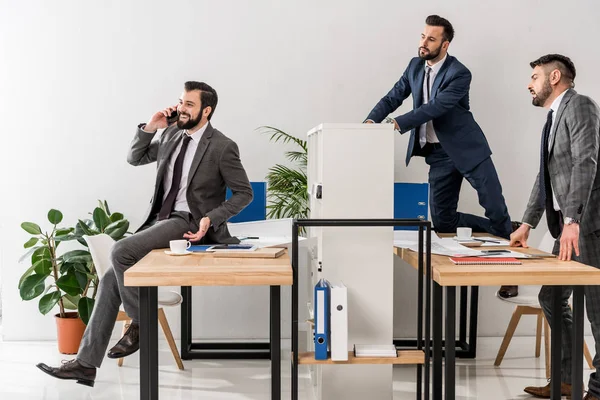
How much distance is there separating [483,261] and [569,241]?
0.48 metres

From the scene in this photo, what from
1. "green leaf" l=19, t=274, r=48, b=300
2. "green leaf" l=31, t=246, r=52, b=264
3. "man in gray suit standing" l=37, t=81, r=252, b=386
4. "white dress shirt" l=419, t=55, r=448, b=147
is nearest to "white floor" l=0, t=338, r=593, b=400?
"green leaf" l=19, t=274, r=48, b=300

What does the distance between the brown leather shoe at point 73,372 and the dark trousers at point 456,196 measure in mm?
2357

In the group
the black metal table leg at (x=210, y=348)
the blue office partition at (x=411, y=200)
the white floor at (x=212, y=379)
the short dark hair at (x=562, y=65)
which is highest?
the short dark hair at (x=562, y=65)

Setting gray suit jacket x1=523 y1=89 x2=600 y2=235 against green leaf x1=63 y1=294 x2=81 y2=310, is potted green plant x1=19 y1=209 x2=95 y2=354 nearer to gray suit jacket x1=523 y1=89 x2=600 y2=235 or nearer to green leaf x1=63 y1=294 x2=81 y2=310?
green leaf x1=63 y1=294 x2=81 y2=310

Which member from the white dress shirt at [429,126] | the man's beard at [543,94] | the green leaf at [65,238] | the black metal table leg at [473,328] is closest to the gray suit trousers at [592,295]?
the man's beard at [543,94]

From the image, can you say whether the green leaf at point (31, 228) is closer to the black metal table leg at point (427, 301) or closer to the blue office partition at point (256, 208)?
the blue office partition at point (256, 208)

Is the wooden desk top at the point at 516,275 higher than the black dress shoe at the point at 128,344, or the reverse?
the wooden desk top at the point at 516,275

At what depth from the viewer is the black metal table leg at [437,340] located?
9.85 ft

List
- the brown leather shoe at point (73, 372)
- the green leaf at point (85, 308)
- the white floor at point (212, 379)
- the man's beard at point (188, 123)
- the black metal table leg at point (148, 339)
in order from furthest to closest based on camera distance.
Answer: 1. the green leaf at point (85, 308)
2. the white floor at point (212, 379)
3. the man's beard at point (188, 123)
4. the brown leather shoe at point (73, 372)
5. the black metal table leg at point (148, 339)

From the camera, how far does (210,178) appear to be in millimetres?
3750

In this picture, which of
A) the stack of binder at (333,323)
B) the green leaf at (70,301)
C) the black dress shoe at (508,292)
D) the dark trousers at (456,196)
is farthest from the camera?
the green leaf at (70,301)

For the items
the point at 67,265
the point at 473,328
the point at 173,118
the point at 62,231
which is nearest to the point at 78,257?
the point at 67,265

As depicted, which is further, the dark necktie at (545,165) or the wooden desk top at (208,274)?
the dark necktie at (545,165)

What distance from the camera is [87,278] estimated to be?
15.3 ft
